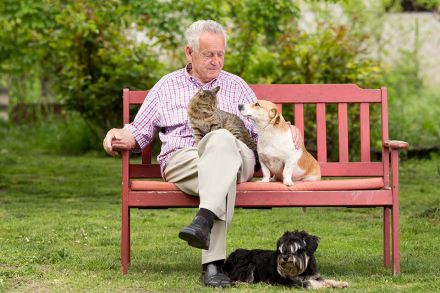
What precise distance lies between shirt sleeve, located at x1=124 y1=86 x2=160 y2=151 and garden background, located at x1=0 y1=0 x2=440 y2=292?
0.77m

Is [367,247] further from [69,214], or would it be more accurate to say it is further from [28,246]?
[69,214]

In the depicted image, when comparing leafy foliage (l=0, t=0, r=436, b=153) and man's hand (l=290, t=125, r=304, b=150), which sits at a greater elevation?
leafy foliage (l=0, t=0, r=436, b=153)

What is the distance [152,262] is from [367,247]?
1.55 metres

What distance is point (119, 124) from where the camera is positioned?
1378 centimetres

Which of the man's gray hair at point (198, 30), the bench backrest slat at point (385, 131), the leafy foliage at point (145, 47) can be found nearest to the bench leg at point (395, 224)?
the bench backrest slat at point (385, 131)

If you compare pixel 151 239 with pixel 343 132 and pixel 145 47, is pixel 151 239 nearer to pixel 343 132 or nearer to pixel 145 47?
pixel 343 132

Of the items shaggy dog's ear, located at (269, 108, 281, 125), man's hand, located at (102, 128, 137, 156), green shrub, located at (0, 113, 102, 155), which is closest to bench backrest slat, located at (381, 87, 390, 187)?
shaggy dog's ear, located at (269, 108, 281, 125)

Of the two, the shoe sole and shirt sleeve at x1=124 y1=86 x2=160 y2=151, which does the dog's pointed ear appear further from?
shirt sleeve at x1=124 y1=86 x2=160 y2=151

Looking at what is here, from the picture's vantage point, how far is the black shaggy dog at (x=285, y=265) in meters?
5.33

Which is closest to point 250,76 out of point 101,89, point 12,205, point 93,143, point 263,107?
point 101,89

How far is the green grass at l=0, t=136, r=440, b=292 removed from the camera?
5730 millimetres

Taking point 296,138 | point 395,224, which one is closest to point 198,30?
point 296,138

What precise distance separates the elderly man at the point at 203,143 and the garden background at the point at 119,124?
37 centimetres

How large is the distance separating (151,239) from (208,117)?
177 cm
